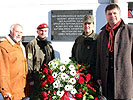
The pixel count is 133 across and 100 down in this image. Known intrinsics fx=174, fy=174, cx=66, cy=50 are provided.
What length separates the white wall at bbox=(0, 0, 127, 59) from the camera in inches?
173

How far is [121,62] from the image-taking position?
2.36m

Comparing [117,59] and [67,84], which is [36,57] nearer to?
[67,84]

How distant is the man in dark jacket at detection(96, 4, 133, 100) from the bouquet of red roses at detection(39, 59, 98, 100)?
9.6 inches

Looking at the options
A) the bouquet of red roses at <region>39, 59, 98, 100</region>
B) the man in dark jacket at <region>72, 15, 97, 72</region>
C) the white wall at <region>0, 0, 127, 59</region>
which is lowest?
the bouquet of red roses at <region>39, 59, 98, 100</region>

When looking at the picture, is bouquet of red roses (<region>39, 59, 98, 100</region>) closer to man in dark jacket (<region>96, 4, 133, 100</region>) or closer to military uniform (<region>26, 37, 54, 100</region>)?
man in dark jacket (<region>96, 4, 133, 100</region>)

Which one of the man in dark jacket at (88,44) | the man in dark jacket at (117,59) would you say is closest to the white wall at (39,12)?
the man in dark jacket at (88,44)

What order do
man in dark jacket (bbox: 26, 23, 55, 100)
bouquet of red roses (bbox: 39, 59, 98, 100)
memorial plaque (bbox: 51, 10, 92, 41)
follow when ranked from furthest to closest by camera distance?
memorial plaque (bbox: 51, 10, 92, 41)
man in dark jacket (bbox: 26, 23, 55, 100)
bouquet of red roses (bbox: 39, 59, 98, 100)

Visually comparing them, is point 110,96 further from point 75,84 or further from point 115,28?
point 115,28

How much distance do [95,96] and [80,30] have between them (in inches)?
82.7

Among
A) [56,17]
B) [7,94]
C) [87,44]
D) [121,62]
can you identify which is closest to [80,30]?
[56,17]

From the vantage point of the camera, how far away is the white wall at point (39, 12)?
14.4ft

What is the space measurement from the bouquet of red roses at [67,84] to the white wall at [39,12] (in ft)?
5.92

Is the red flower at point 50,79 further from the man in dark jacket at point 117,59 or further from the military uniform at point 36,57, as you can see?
the man in dark jacket at point 117,59

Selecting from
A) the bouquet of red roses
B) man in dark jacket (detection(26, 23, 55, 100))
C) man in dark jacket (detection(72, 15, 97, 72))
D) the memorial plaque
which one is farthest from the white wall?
the bouquet of red roses
